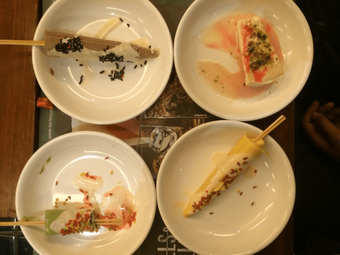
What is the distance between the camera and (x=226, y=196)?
1553mm

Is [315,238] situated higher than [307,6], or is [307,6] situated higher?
[307,6]

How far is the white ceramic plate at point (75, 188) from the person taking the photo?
56.1 inches

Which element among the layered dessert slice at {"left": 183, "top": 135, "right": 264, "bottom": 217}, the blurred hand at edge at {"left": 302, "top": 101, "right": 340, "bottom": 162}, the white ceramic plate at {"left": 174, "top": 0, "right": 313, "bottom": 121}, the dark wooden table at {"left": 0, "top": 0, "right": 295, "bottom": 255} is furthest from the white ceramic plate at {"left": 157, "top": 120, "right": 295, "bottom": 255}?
the dark wooden table at {"left": 0, "top": 0, "right": 295, "bottom": 255}

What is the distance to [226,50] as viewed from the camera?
1566 millimetres

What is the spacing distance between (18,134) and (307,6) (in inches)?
102

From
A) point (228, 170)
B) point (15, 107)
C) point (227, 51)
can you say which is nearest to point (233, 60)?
point (227, 51)

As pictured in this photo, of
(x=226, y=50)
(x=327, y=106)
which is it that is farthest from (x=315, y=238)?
(x=226, y=50)

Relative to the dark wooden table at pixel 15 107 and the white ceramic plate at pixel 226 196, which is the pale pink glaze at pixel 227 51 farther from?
the dark wooden table at pixel 15 107

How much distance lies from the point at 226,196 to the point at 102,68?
128cm

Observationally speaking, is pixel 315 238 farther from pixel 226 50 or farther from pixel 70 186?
pixel 70 186

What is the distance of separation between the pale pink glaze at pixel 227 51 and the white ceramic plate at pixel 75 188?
2.49 feet

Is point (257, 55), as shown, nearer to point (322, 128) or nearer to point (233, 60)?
point (233, 60)

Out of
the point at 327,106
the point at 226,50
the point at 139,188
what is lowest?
the point at 139,188

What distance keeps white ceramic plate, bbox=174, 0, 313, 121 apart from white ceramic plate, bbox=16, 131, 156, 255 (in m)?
0.66
